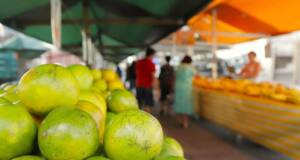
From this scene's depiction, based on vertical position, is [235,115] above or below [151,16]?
below

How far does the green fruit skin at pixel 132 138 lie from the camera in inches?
35.1

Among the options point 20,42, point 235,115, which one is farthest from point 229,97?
point 20,42

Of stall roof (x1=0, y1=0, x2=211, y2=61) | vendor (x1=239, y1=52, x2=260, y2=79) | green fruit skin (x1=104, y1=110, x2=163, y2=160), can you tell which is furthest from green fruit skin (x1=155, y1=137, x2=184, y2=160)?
vendor (x1=239, y1=52, x2=260, y2=79)

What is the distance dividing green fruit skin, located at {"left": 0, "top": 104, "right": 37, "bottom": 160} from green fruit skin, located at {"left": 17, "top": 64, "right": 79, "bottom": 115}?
0.25ft

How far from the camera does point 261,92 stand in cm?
447

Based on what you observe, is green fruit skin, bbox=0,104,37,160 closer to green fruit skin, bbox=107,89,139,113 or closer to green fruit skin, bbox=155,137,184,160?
green fruit skin, bbox=155,137,184,160

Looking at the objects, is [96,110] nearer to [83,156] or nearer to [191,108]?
[83,156]

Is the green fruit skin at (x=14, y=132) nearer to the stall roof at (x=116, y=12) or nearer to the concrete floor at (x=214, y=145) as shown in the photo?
the stall roof at (x=116, y=12)

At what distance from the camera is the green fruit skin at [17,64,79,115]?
973 millimetres

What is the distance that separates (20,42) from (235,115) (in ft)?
21.2

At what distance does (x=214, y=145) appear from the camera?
5.01 metres

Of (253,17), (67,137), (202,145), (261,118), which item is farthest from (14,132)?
(253,17)

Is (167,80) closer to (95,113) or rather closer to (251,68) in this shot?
(251,68)

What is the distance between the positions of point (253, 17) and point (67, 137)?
263 inches
